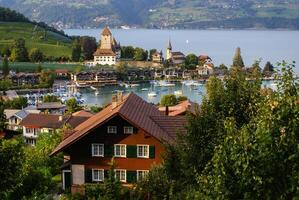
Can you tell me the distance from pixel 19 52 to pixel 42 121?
7355 cm

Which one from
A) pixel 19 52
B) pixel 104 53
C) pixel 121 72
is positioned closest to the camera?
pixel 121 72

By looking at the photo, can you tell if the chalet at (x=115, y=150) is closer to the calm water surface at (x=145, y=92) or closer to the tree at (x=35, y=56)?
the calm water surface at (x=145, y=92)

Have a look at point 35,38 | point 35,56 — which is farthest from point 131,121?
point 35,38

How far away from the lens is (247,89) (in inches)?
387

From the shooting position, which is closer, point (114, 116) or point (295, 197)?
point (295, 197)

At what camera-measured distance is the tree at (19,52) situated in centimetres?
10825

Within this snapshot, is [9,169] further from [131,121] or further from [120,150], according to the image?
[120,150]

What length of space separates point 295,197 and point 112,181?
3437 millimetres

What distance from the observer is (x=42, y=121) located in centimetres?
3894

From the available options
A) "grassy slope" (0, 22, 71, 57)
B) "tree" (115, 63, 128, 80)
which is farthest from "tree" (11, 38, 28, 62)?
"tree" (115, 63, 128, 80)

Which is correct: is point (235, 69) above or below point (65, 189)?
above

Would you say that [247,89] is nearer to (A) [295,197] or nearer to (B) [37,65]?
(A) [295,197]

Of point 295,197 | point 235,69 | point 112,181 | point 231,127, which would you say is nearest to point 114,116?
point 235,69

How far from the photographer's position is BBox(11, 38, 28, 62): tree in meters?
108
